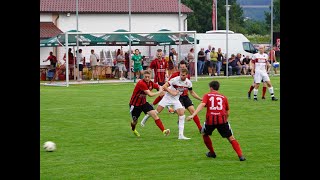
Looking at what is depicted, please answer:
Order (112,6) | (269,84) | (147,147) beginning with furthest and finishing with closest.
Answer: (112,6)
(269,84)
(147,147)

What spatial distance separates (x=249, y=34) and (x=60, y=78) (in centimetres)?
4156

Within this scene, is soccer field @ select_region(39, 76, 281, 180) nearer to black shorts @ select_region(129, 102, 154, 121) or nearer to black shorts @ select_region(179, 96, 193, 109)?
black shorts @ select_region(129, 102, 154, 121)

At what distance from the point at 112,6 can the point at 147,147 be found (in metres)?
49.8

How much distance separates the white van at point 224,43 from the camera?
185 feet

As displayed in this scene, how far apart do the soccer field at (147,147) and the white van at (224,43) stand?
96.2 ft

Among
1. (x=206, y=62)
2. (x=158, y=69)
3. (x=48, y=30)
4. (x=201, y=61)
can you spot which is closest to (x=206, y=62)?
(x=206, y=62)

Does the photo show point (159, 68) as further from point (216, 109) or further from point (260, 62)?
point (216, 109)

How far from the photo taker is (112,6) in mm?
64125

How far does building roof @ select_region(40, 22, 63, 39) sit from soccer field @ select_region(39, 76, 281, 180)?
3167 centimetres
